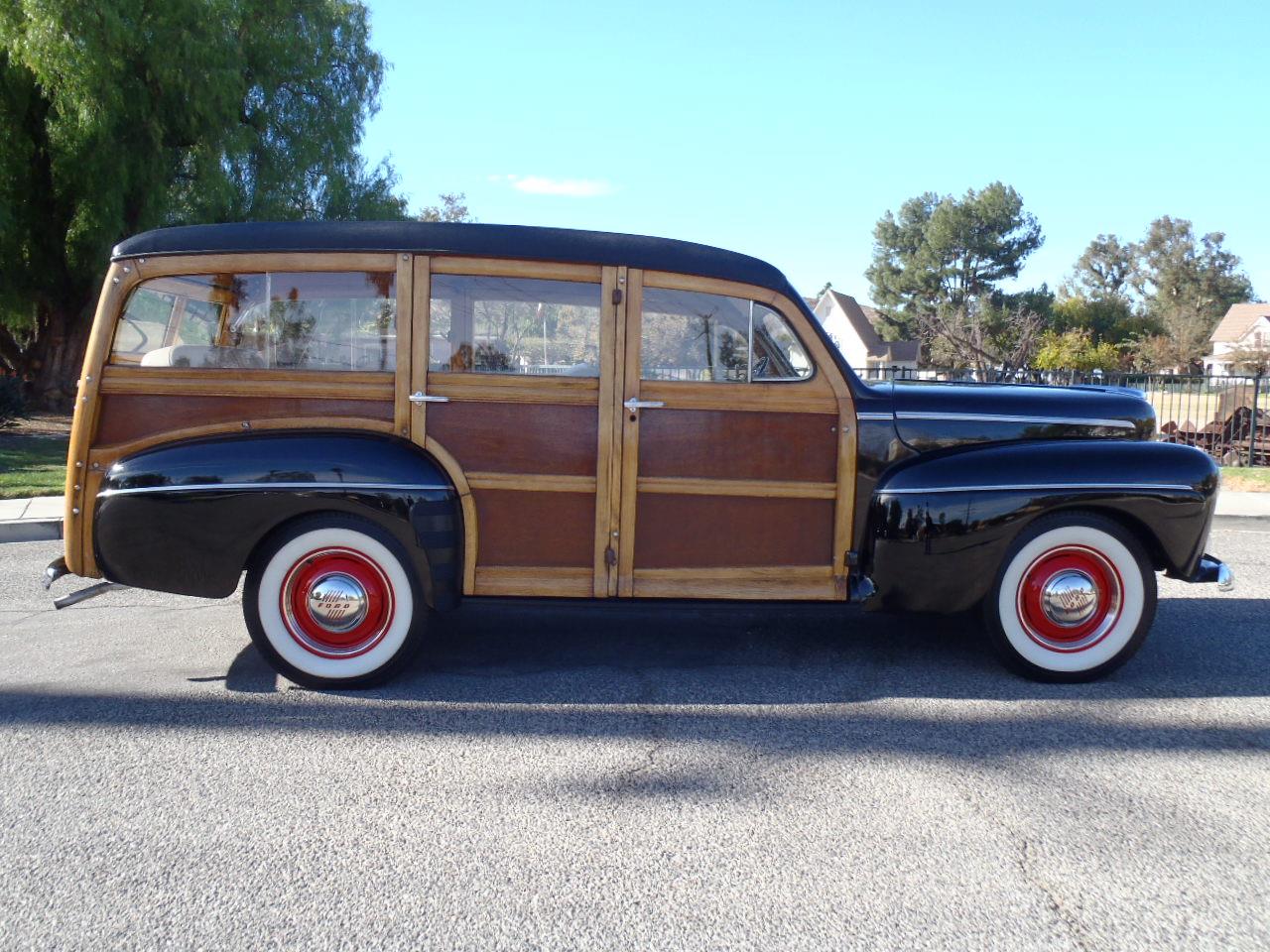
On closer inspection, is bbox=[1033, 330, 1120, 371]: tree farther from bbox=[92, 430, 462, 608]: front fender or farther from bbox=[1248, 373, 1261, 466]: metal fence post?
bbox=[92, 430, 462, 608]: front fender

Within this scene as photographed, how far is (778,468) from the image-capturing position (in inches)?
182

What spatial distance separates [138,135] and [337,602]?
51.5 ft

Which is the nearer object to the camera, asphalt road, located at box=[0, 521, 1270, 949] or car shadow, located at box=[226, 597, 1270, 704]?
asphalt road, located at box=[0, 521, 1270, 949]

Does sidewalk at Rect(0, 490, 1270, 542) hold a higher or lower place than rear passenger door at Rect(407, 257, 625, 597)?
lower

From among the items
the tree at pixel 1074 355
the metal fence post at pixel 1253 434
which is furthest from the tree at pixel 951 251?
the metal fence post at pixel 1253 434

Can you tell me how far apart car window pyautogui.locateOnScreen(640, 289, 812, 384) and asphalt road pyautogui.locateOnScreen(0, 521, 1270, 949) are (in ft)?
3.64

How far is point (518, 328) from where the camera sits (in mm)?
4539

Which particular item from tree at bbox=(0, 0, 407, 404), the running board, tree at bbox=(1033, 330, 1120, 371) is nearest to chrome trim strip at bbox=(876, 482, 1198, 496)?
the running board

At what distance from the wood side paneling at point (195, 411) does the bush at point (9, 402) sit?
498 inches

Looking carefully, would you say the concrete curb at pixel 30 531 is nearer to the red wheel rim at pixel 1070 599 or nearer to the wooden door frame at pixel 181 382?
the wooden door frame at pixel 181 382

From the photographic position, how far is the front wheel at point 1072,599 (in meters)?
4.54

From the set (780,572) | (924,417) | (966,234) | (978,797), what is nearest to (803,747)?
(978,797)

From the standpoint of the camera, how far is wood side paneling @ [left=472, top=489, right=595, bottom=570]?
4547 millimetres

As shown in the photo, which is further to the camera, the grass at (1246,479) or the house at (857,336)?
the house at (857,336)
